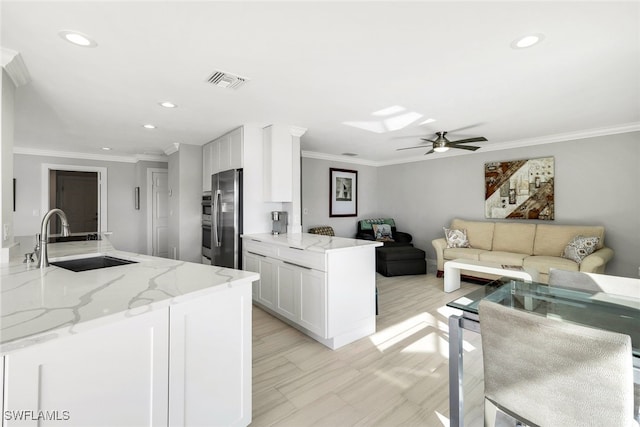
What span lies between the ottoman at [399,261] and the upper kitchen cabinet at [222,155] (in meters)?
2.98

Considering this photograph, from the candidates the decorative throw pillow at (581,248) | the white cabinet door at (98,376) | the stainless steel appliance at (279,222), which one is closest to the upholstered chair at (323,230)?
the stainless steel appliance at (279,222)

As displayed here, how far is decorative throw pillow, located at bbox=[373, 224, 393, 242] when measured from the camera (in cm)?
604

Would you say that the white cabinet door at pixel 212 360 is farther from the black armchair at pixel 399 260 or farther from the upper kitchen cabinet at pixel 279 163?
the black armchair at pixel 399 260

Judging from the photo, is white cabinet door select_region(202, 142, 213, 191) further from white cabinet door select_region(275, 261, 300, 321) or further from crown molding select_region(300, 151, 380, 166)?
white cabinet door select_region(275, 261, 300, 321)

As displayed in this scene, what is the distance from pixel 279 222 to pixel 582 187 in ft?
14.6

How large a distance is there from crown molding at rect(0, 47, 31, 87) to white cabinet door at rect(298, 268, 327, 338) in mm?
2618

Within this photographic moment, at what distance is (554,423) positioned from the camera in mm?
1067

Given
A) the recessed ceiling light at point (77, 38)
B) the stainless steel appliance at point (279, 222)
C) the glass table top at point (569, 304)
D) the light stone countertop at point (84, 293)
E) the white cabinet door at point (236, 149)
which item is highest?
the recessed ceiling light at point (77, 38)

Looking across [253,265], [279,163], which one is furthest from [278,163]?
[253,265]

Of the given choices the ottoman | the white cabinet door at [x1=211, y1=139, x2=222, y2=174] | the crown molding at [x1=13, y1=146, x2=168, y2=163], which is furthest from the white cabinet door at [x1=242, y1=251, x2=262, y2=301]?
the crown molding at [x1=13, y1=146, x2=168, y2=163]

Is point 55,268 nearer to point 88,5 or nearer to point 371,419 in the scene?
point 88,5

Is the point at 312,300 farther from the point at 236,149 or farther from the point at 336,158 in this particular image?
the point at 336,158

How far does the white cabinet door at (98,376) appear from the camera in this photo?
2.90ft

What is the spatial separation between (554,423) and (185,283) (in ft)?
5.37
